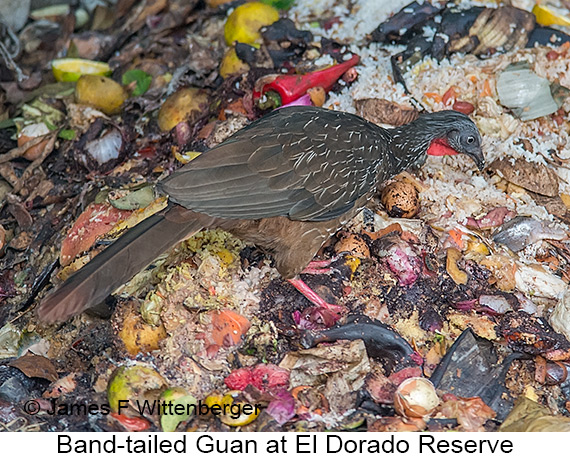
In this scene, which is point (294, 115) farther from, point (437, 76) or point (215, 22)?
point (215, 22)

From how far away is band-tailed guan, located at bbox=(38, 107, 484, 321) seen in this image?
3348 mm

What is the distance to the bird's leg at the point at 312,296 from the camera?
12.4ft

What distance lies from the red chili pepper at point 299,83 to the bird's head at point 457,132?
774mm

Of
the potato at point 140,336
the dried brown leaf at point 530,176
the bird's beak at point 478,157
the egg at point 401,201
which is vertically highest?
the bird's beak at point 478,157

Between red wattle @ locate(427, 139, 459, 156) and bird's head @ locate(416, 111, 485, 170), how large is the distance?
3cm

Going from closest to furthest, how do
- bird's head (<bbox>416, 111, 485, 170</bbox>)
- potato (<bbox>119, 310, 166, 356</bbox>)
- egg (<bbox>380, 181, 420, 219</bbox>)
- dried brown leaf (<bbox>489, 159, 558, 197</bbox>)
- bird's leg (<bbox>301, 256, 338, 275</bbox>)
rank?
potato (<bbox>119, 310, 166, 356</bbox>), bird's leg (<bbox>301, 256, 338, 275</bbox>), egg (<bbox>380, 181, 420, 219</bbox>), bird's head (<bbox>416, 111, 485, 170</bbox>), dried brown leaf (<bbox>489, 159, 558, 197</bbox>)

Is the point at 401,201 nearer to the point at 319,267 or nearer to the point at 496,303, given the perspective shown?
the point at 319,267

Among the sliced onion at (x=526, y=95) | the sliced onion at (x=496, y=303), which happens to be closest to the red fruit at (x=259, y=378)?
the sliced onion at (x=496, y=303)

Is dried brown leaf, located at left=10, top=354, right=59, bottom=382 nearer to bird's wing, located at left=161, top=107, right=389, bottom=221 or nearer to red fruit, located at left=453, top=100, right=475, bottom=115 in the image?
bird's wing, located at left=161, top=107, right=389, bottom=221

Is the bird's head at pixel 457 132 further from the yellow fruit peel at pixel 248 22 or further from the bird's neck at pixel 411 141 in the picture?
the yellow fruit peel at pixel 248 22

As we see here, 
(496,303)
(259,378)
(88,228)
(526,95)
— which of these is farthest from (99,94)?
(496,303)

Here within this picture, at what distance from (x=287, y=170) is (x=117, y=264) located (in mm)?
983

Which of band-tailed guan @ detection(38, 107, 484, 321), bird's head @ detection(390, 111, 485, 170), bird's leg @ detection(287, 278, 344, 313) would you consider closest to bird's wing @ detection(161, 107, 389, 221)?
band-tailed guan @ detection(38, 107, 484, 321)

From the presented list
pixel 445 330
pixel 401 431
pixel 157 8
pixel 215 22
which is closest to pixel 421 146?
pixel 445 330
